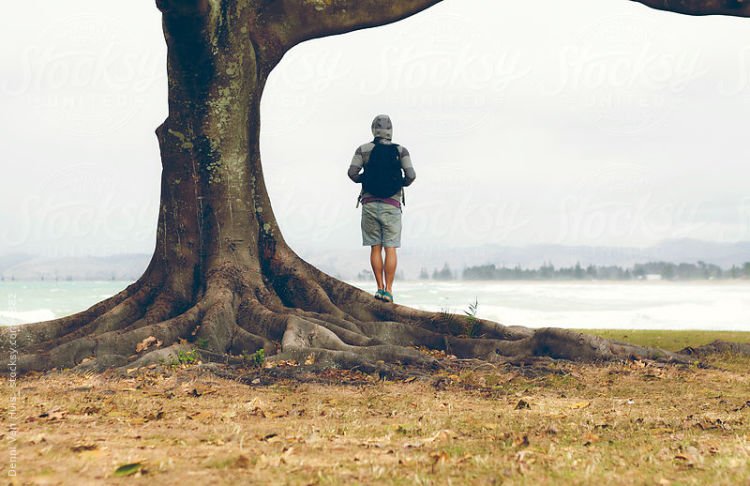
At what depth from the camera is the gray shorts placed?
1123 cm

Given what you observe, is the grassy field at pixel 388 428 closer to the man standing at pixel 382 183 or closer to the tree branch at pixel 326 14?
the man standing at pixel 382 183

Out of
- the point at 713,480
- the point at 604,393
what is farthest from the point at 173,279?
the point at 713,480

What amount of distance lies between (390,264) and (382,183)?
4.12 ft

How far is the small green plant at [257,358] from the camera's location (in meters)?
8.96

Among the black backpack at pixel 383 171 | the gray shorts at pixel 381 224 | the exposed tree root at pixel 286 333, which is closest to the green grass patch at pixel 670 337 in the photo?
the exposed tree root at pixel 286 333

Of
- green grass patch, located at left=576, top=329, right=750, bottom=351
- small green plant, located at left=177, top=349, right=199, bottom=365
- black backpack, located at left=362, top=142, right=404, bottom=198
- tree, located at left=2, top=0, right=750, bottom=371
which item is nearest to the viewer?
small green plant, located at left=177, top=349, right=199, bottom=365

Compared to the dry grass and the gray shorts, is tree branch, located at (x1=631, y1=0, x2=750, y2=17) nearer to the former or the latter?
the gray shorts

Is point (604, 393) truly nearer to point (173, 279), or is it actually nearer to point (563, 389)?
point (563, 389)

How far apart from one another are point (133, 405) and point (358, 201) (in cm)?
554

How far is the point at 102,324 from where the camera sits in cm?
1071

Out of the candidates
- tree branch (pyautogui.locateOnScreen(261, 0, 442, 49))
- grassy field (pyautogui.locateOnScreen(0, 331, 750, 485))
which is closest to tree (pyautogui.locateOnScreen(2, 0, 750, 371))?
tree branch (pyautogui.locateOnScreen(261, 0, 442, 49))

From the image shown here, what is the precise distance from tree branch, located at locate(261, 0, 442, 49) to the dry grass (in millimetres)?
5802

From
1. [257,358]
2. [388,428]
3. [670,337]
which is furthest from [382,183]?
[670,337]

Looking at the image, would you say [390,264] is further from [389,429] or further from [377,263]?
[389,429]
